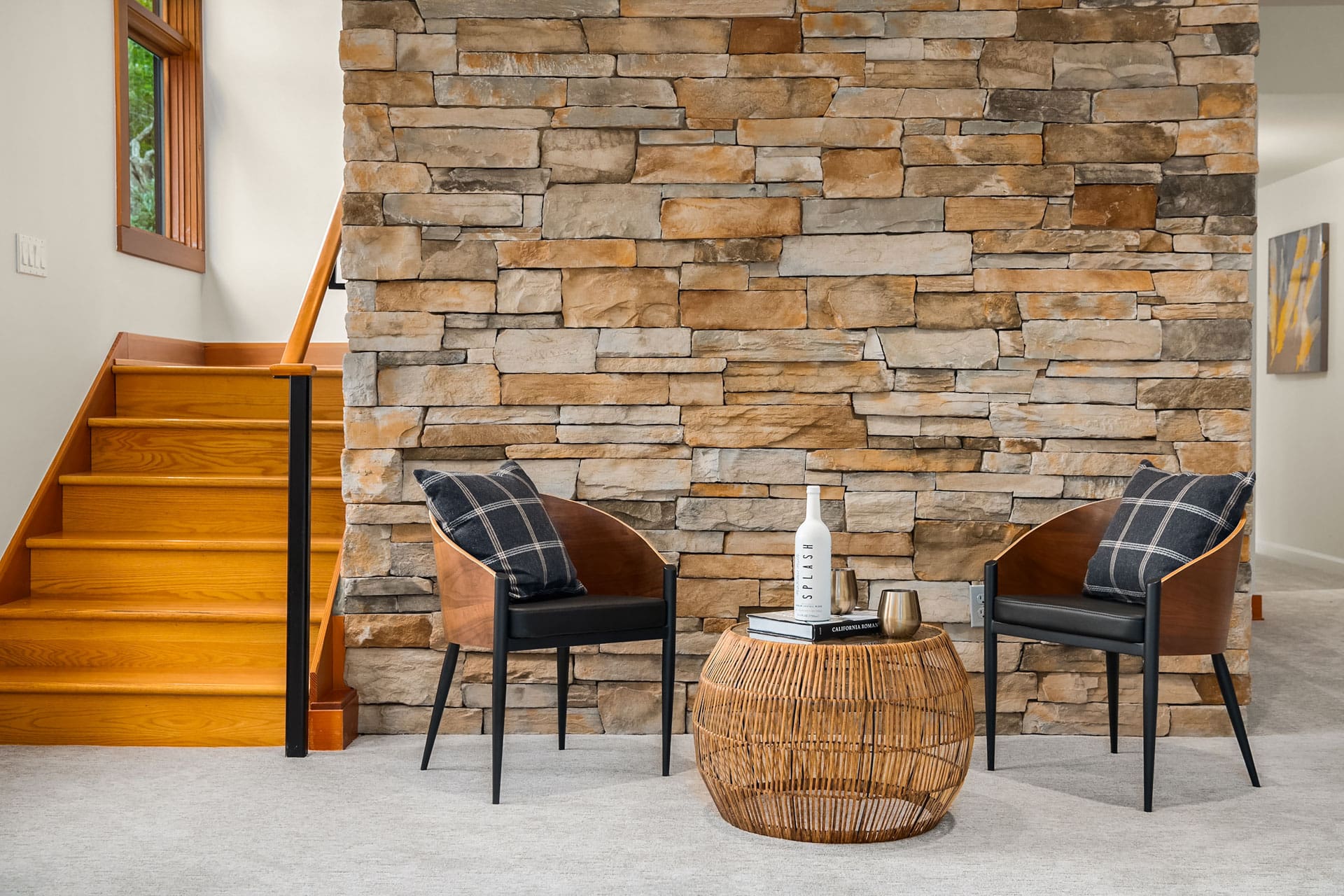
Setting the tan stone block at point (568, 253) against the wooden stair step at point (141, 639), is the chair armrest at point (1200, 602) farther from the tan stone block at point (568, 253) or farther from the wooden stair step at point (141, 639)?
the wooden stair step at point (141, 639)

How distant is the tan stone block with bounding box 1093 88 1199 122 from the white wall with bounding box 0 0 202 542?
3376 millimetres

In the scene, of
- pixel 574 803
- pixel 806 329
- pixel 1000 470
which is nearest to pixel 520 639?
pixel 574 803

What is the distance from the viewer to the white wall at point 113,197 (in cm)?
371

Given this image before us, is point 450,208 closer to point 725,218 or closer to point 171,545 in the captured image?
point 725,218

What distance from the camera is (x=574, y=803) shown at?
2654 mm

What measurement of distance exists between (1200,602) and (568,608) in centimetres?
149

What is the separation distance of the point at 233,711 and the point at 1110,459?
8.43ft

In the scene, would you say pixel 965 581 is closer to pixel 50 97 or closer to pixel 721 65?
pixel 721 65

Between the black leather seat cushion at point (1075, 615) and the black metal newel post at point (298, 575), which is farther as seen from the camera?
the black metal newel post at point (298, 575)

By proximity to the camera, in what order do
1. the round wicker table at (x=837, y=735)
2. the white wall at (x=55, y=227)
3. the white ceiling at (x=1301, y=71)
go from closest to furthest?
the round wicker table at (x=837, y=735)
the white wall at (x=55, y=227)
the white ceiling at (x=1301, y=71)

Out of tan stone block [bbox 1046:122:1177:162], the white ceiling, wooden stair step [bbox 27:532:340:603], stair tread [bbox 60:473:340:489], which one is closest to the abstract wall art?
the white ceiling

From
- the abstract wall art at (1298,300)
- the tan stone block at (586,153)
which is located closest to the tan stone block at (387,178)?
the tan stone block at (586,153)

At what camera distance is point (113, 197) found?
4371 mm

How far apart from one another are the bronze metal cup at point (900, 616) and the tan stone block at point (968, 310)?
1.13 m
